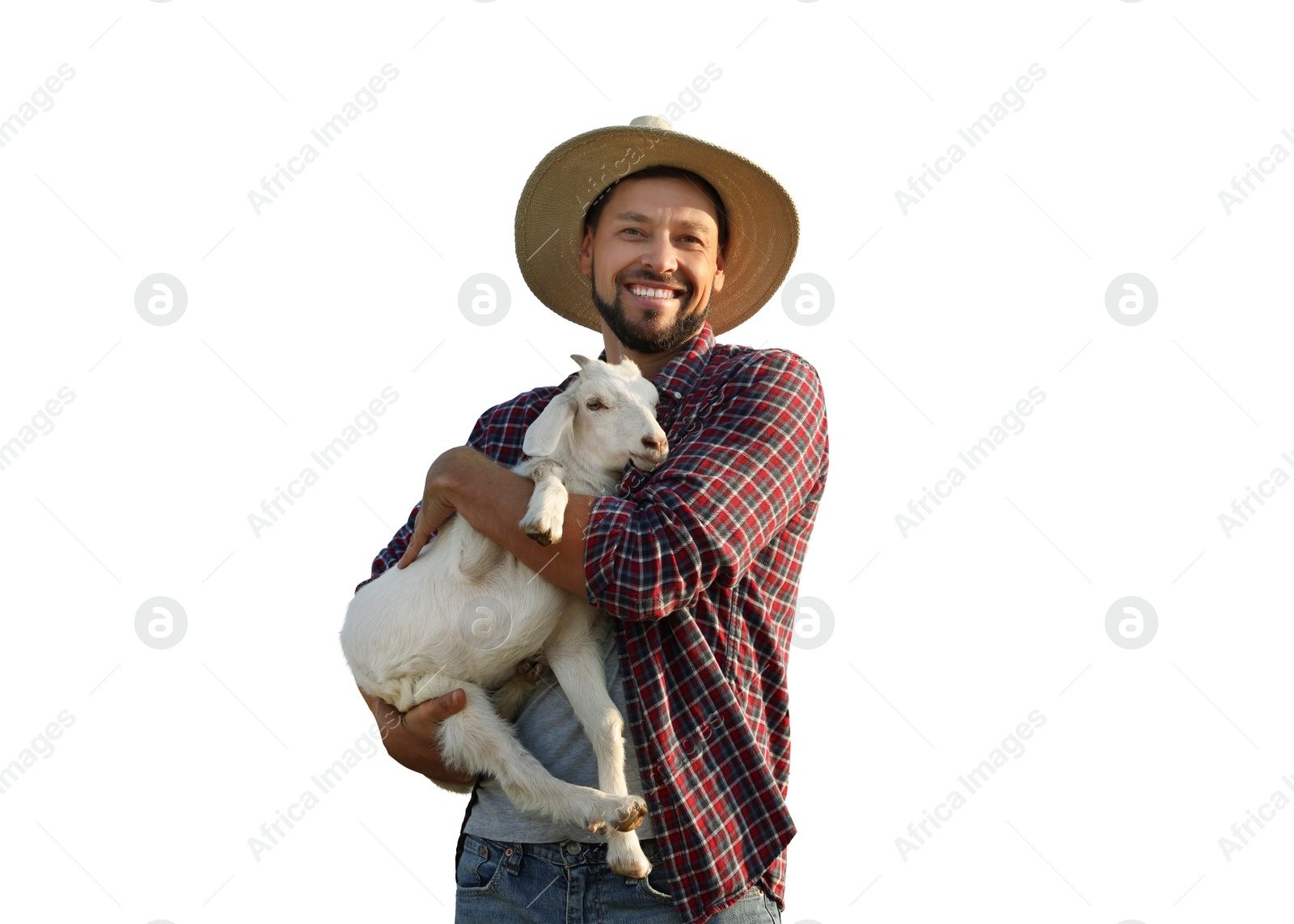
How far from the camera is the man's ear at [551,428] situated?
3.15 metres

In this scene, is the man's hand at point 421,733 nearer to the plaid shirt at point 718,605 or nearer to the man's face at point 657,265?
the plaid shirt at point 718,605

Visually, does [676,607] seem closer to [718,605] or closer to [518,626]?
[718,605]

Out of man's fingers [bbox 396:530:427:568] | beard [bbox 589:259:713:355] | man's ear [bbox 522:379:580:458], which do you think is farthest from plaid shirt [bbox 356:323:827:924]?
man's fingers [bbox 396:530:427:568]

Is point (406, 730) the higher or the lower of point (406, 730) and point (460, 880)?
the higher

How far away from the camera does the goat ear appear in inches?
124

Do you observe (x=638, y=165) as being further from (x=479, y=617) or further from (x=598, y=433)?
(x=479, y=617)

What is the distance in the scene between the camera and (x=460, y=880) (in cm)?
324

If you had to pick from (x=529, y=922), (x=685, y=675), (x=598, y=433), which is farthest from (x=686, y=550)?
(x=529, y=922)

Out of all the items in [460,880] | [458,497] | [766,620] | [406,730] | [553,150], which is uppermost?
[553,150]

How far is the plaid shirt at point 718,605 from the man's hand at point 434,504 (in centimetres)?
56

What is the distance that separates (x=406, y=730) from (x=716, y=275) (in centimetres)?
206

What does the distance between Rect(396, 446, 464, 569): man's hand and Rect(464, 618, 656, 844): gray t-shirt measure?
0.59 metres

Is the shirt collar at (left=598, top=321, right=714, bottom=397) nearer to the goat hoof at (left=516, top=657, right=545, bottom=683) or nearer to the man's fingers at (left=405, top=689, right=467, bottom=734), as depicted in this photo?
the goat hoof at (left=516, top=657, right=545, bottom=683)

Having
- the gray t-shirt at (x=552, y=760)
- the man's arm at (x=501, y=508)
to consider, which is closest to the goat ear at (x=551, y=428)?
the man's arm at (x=501, y=508)
